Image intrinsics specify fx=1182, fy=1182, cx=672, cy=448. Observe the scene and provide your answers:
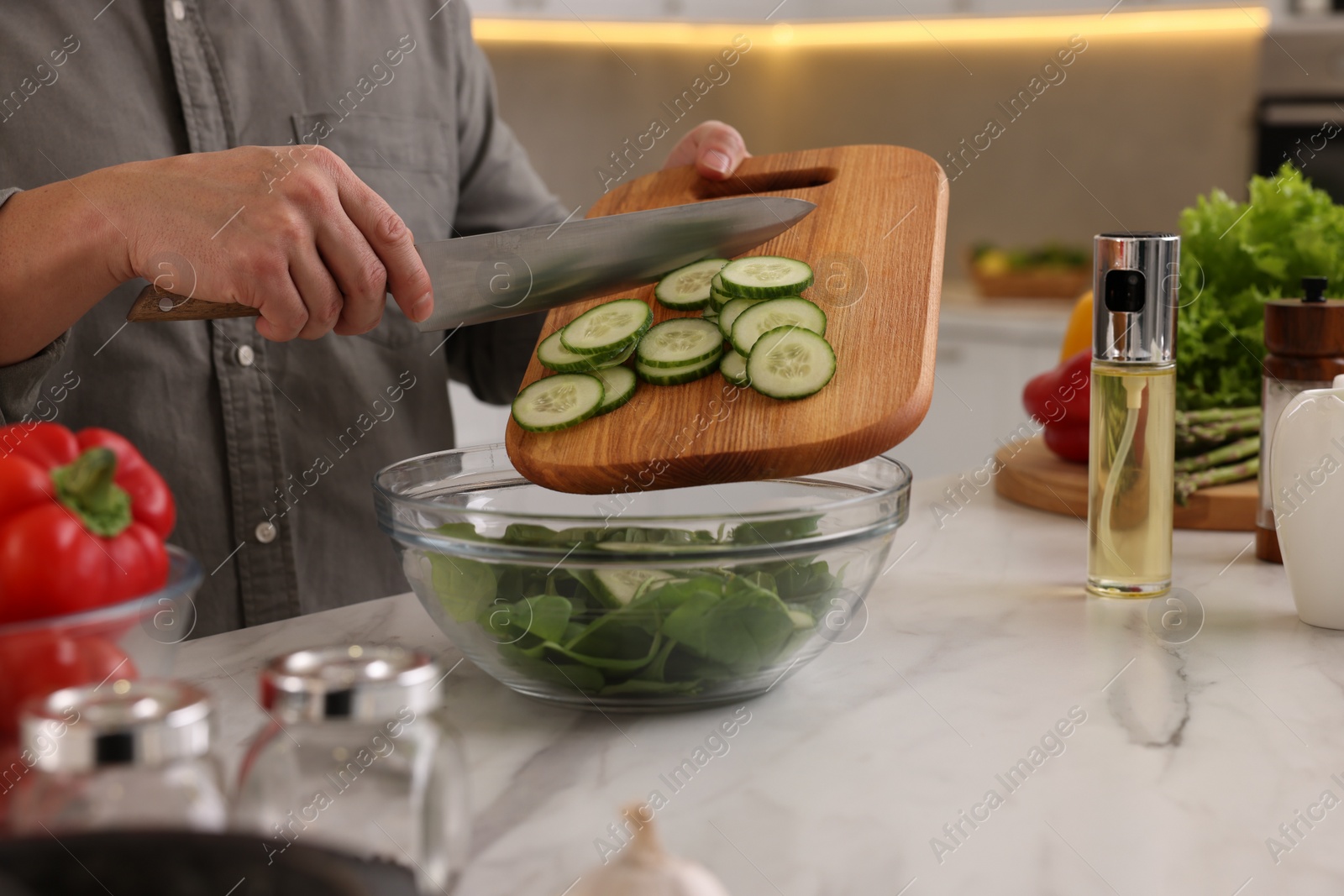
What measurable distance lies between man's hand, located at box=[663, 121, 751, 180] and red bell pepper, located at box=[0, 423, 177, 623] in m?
0.75

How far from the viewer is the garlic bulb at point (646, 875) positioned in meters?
0.44

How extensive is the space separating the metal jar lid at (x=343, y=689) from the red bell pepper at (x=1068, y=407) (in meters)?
1.07

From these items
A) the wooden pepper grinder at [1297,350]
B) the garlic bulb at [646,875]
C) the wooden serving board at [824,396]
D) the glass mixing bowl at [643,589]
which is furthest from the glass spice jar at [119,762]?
the wooden pepper grinder at [1297,350]

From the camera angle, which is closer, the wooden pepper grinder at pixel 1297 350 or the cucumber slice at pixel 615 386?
the cucumber slice at pixel 615 386

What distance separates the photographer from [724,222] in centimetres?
98

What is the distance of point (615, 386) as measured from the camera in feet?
2.96

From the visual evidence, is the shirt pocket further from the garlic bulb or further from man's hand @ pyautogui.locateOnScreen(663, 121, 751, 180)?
the garlic bulb

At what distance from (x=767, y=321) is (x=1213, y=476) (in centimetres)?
60

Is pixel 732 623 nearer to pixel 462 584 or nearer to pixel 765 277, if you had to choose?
pixel 462 584

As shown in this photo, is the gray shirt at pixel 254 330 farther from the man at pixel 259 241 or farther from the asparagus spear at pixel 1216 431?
the asparagus spear at pixel 1216 431

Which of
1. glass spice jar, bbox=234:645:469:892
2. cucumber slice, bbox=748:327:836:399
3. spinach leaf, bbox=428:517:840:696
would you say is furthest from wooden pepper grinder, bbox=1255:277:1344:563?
glass spice jar, bbox=234:645:469:892

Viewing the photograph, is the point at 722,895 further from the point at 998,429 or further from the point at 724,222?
the point at 998,429

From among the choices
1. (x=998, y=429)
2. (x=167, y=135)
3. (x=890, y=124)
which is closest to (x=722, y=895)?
(x=167, y=135)

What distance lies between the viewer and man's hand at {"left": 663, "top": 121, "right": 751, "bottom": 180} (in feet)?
3.90
